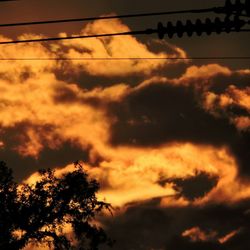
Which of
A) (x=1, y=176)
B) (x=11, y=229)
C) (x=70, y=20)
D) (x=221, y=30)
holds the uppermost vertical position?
(x=1, y=176)

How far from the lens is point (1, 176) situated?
4225 centimetres

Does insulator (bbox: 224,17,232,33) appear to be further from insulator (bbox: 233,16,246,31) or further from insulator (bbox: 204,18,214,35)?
insulator (bbox: 204,18,214,35)

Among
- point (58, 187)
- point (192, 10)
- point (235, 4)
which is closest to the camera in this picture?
point (192, 10)

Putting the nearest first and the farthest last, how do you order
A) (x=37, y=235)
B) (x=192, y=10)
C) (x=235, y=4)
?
(x=192, y=10) → (x=235, y=4) → (x=37, y=235)

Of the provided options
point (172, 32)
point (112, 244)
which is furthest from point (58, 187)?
point (172, 32)

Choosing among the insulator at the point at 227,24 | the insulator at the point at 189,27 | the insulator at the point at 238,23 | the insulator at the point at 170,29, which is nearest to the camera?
the insulator at the point at 189,27

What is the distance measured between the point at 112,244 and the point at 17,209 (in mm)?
8379

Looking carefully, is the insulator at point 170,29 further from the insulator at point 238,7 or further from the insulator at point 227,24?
the insulator at point 238,7

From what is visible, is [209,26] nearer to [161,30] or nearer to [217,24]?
[217,24]

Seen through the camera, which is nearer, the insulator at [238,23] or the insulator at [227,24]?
the insulator at [227,24]

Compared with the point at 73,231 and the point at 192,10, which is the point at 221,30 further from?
the point at 73,231

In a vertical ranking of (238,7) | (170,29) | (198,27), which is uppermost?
(238,7)

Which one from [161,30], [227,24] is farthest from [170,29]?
[227,24]

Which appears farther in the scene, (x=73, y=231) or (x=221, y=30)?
(x=73, y=231)
